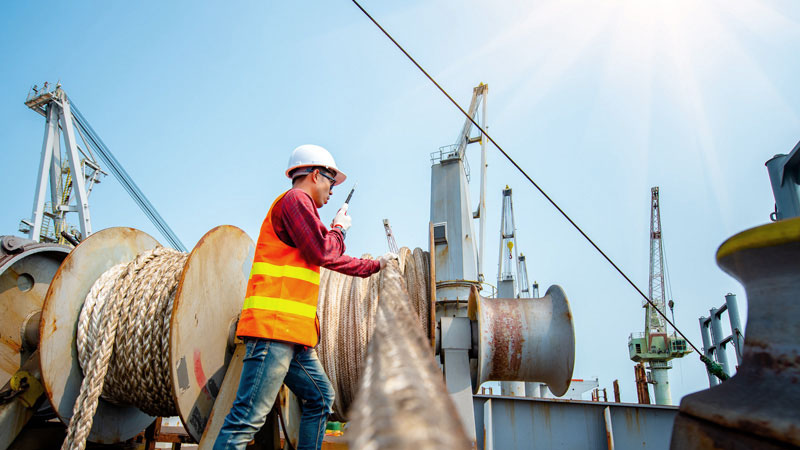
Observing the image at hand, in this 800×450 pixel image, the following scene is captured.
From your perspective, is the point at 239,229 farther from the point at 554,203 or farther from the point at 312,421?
the point at 554,203

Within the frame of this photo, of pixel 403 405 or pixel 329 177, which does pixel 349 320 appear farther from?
pixel 403 405

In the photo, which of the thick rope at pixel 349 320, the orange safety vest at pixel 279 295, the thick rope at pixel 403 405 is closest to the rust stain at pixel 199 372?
the orange safety vest at pixel 279 295

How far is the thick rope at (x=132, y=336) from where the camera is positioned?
2.49 metres

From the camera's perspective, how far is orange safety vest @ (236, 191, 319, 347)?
2115 millimetres

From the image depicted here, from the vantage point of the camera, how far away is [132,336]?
2549 millimetres

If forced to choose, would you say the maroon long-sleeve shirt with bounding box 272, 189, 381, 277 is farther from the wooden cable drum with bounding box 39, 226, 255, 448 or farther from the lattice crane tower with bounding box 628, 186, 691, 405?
the lattice crane tower with bounding box 628, 186, 691, 405

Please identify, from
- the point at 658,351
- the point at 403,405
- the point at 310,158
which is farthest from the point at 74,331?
the point at 658,351

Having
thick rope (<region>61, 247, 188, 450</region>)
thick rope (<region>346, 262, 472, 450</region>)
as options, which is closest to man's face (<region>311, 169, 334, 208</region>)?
thick rope (<region>61, 247, 188, 450</region>)

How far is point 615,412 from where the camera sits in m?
4.11

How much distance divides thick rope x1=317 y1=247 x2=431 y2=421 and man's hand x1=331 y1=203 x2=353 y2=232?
636 mm

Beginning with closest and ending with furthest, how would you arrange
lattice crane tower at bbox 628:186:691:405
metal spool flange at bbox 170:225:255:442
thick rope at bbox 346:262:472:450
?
1. thick rope at bbox 346:262:472:450
2. metal spool flange at bbox 170:225:255:442
3. lattice crane tower at bbox 628:186:691:405

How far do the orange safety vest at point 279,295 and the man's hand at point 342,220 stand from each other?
0.39 meters

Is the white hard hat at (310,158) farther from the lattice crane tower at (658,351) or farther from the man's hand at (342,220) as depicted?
the lattice crane tower at (658,351)

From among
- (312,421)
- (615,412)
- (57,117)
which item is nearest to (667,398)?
(615,412)
